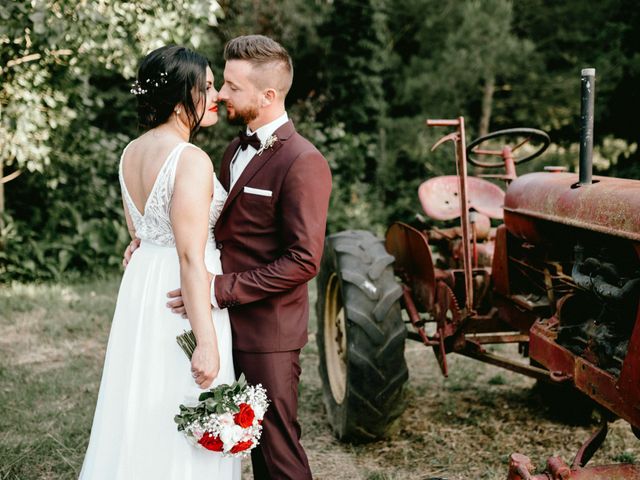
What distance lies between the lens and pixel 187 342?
230cm

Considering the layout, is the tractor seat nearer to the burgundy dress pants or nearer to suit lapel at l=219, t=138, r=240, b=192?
suit lapel at l=219, t=138, r=240, b=192

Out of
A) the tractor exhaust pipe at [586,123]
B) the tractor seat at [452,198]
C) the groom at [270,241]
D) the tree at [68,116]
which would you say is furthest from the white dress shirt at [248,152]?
the tree at [68,116]

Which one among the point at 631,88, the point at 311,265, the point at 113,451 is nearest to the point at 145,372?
the point at 113,451

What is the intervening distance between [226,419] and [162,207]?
0.72 metres

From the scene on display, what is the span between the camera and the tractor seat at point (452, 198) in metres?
4.43

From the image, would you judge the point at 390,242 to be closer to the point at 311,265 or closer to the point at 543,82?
the point at 311,265

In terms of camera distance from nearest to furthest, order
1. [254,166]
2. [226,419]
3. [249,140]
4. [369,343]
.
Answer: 1. [226,419]
2. [254,166]
3. [249,140]
4. [369,343]

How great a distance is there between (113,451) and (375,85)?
9.97 metres

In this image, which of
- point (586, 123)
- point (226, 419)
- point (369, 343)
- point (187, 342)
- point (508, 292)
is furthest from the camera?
point (508, 292)

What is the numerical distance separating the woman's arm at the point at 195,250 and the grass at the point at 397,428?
160 cm

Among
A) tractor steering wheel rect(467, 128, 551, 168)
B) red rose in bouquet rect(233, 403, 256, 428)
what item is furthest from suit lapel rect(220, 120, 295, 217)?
tractor steering wheel rect(467, 128, 551, 168)

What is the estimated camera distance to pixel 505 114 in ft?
39.5

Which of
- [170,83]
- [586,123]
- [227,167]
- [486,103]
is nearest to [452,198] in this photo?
[586,123]

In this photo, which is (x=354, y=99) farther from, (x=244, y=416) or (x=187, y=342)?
(x=244, y=416)
